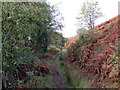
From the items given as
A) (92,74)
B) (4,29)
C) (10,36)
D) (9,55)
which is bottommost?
(92,74)

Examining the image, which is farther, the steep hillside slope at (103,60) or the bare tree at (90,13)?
the bare tree at (90,13)

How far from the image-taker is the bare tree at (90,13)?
13711 millimetres

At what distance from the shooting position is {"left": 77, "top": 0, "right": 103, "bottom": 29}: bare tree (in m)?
13.7

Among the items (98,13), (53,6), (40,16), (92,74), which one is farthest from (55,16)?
(92,74)

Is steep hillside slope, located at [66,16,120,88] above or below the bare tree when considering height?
below

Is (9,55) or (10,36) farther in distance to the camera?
(10,36)

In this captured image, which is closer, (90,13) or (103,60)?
(103,60)

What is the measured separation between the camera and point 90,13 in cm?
1387

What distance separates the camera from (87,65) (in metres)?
6.15

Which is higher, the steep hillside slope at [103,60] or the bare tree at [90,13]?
the bare tree at [90,13]

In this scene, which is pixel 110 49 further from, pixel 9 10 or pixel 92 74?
pixel 9 10

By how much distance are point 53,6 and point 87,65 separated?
21.2 ft

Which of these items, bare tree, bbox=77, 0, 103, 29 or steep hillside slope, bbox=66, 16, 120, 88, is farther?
bare tree, bbox=77, 0, 103, 29

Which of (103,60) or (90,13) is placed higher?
(90,13)
